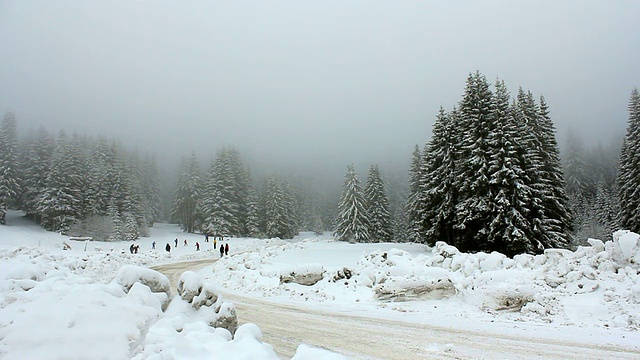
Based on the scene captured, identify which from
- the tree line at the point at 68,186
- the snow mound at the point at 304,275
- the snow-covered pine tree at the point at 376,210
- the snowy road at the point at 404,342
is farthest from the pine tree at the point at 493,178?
the tree line at the point at 68,186

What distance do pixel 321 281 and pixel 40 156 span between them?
5970 cm

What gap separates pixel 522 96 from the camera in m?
32.8

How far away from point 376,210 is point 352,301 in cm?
3630

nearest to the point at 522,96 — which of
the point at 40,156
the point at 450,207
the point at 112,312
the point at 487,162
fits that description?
the point at 487,162

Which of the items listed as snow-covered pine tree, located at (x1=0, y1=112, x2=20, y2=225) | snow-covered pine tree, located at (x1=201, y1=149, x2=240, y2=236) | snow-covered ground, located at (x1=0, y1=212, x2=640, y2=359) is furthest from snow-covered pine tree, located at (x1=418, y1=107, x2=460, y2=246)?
snow-covered pine tree, located at (x1=0, y1=112, x2=20, y2=225)

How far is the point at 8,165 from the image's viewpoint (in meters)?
49.8

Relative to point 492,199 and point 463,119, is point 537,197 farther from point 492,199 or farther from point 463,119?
point 463,119

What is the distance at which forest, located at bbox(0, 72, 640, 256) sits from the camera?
2542cm

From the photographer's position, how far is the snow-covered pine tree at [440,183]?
1144 inches

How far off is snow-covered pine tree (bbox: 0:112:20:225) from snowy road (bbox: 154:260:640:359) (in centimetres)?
5634

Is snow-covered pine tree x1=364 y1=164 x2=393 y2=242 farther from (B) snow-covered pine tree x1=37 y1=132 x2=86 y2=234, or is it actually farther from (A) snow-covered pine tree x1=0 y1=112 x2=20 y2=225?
(A) snow-covered pine tree x1=0 y1=112 x2=20 y2=225

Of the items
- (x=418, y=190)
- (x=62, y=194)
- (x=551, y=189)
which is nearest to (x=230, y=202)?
(x=62, y=194)

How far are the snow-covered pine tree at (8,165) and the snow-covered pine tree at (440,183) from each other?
5434cm

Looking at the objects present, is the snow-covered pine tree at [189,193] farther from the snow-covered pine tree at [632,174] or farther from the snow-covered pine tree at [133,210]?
the snow-covered pine tree at [632,174]
